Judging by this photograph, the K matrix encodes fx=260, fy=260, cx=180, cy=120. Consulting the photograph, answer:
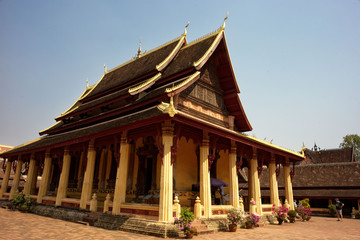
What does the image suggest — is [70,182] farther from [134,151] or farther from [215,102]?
[215,102]

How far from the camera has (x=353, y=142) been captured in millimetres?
63719

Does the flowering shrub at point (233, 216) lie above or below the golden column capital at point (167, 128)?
below

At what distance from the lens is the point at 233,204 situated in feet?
40.9

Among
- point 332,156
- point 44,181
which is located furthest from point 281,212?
point 332,156

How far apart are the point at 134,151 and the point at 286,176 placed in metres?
11.1

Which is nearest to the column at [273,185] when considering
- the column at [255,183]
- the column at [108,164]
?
the column at [255,183]

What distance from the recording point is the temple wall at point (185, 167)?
13636mm

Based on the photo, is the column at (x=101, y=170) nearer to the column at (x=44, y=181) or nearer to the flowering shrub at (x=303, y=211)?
the column at (x=44, y=181)

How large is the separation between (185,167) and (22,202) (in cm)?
1053

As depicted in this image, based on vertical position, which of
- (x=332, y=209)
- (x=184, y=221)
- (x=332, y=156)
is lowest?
(x=332, y=209)

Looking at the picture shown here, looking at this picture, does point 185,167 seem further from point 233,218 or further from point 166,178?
point 166,178

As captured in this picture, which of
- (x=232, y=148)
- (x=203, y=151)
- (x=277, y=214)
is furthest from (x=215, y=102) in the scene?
(x=277, y=214)

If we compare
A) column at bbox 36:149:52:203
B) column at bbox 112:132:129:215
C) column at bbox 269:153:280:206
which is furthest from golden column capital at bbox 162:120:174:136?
column at bbox 36:149:52:203

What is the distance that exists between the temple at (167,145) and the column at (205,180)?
1.6 inches
